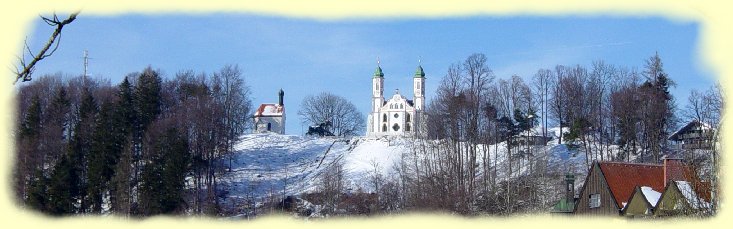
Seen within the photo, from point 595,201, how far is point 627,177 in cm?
119

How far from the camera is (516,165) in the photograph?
1813 inches

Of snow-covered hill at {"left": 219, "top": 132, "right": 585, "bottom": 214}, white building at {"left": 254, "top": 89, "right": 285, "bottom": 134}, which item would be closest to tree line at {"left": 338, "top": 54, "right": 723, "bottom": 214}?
snow-covered hill at {"left": 219, "top": 132, "right": 585, "bottom": 214}

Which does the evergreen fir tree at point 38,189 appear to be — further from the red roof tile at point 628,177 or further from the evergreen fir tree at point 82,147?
the red roof tile at point 628,177

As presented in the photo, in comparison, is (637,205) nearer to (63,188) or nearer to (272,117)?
(63,188)

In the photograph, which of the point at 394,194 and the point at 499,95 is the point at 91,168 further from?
the point at 499,95

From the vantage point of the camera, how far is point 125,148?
41.7 metres

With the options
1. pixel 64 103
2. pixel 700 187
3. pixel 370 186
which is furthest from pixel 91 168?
pixel 700 187

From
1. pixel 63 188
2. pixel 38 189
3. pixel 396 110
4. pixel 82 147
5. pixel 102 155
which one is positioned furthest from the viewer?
pixel 396 110

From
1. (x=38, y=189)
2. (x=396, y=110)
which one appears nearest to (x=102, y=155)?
(x=38, y=189)

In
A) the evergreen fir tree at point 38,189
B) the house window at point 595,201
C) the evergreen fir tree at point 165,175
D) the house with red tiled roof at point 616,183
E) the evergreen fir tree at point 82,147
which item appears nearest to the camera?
the house with red tiled roof at point 616,183

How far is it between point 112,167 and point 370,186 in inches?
536

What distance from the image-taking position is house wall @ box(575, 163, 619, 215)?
26.6 meters

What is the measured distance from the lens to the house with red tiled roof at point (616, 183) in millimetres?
25719

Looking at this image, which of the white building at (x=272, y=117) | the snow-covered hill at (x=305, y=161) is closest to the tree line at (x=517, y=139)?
the snow-covered hill at (x=305, y=161)
